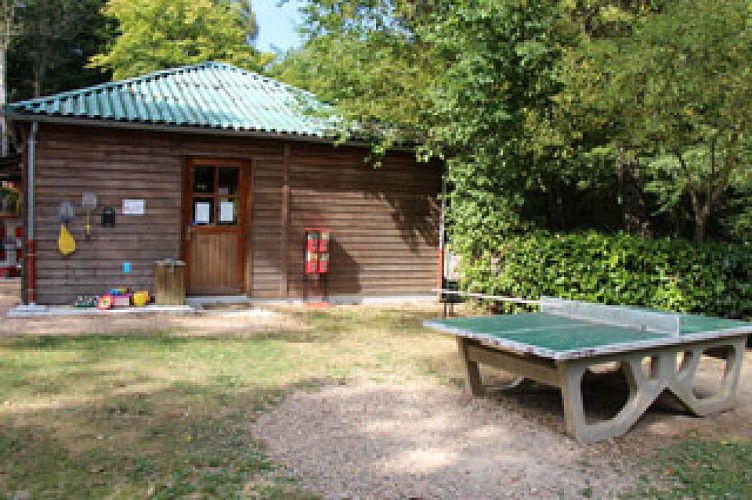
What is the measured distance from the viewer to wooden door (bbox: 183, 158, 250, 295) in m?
10.0

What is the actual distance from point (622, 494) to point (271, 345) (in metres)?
4.51

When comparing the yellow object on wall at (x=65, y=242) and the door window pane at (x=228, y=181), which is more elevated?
the door window pane at (x=228, y=181)

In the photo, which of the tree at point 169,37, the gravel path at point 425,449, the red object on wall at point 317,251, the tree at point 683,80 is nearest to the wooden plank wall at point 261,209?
the red object on wall at point 317,251

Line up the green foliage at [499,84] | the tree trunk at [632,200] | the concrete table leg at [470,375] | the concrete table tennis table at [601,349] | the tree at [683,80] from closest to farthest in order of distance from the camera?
1. the concrete table tennis table at [601,349]
2. the concrete table leg at [470,375]
3. the tree at [683,80]
4. the green foliage at [499,84]
5. the tree trunk at [632,200]

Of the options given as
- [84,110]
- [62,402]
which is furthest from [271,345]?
[84,110]

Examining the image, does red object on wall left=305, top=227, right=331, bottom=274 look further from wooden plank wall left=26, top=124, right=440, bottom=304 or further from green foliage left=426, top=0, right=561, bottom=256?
green foliage left=426, top=0, right=561, bottom=256

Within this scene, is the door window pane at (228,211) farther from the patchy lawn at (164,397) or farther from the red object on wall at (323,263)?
the patchy lawn at (164,397)

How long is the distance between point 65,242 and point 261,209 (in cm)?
286

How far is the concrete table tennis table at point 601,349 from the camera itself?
4.30m

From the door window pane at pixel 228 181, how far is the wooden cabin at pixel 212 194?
0.02 metres

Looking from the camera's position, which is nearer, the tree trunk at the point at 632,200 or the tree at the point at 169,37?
the tree trunk at the point at 632,200

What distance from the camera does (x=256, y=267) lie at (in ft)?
33.6

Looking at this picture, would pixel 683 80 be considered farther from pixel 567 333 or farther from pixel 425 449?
pixel 425 449

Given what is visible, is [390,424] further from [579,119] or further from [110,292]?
[110,292]
